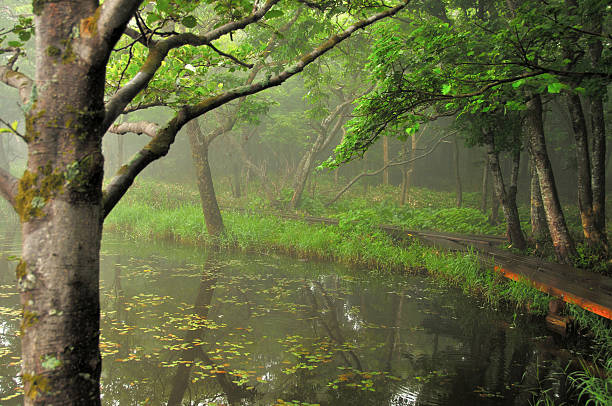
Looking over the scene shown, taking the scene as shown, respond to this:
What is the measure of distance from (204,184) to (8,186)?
13.5 meters

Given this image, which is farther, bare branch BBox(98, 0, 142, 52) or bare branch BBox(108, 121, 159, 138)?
bare branch BBox(108, 121, 159, 138)

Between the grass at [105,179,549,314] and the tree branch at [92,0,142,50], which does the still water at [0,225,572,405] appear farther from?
the tree branch at [92,0,142,50]

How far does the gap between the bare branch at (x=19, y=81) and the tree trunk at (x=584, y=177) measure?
10119 millimetres

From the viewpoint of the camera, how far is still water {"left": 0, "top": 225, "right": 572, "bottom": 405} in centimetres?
501

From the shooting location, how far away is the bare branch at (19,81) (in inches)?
99.8

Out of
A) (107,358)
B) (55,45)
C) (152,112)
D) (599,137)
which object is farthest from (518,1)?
(152,112)

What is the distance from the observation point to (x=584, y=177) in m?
9.32

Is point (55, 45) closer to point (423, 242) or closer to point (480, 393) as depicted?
point (480, 393)

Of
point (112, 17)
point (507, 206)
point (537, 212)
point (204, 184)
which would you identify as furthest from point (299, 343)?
point (204, 184)

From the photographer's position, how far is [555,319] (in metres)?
7.13

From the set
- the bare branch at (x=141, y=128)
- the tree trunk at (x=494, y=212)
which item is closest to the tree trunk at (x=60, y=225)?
the bare branch at (x=141, y=128)

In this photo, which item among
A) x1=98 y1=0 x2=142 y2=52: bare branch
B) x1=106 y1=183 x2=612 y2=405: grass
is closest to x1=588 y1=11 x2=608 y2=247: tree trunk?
x1=106 y1=183 x2=612 y2=405: grass

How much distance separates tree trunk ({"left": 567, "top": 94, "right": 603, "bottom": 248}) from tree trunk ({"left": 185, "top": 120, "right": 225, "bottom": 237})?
11.6 metres

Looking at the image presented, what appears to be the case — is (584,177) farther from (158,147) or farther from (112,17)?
(112,17)
